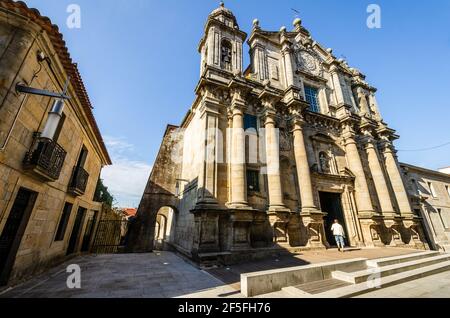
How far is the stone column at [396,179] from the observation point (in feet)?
41.2

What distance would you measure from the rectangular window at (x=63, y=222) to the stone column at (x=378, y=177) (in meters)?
17.0

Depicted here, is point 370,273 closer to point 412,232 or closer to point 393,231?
point 393,231

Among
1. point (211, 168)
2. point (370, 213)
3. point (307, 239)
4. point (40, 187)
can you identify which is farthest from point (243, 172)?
point (370, 213)

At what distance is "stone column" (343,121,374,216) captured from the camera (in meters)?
11.6

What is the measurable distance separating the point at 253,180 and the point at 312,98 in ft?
30.6

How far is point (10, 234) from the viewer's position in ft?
15.5

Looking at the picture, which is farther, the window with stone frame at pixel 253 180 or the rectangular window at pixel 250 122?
the rectangular window at pixel 250 122

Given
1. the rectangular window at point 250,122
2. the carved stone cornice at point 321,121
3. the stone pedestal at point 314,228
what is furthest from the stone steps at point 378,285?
the carved stone cornice at point 321,121

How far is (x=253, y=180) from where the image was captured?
9.57 metres

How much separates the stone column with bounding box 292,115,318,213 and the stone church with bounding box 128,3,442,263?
60mm

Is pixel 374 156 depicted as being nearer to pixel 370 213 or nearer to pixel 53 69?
pixel 370 213

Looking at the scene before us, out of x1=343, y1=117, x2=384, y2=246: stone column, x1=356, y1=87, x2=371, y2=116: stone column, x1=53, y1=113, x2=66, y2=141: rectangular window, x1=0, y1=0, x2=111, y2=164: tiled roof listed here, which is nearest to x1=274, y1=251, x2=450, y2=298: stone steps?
x1=343, y1=117, x2=384, y2=246: stone column

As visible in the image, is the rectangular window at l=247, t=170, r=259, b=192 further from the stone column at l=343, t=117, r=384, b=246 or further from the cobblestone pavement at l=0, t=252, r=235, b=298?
the stone column at l=343, t=117, r=384, b=246

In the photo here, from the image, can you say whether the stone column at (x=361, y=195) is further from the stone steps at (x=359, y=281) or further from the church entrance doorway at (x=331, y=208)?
the stone steps at (x=359, y=281)
